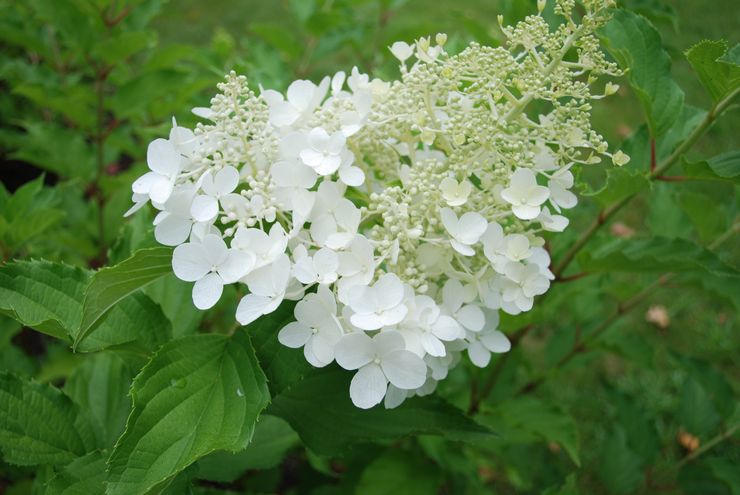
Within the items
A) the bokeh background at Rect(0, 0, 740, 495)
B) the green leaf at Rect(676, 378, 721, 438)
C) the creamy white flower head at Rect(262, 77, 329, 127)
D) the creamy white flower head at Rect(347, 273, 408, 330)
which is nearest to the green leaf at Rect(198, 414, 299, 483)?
the bokeh background at Rect(0, 0, 740, 495)

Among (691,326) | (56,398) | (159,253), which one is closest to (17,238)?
(56,398)

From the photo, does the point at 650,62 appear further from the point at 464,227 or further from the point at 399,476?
the point at 399,476

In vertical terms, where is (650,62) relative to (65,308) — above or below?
above

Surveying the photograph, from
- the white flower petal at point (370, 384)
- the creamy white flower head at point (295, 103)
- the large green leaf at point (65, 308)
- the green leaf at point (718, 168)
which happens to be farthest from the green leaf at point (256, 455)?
the green leaf at point (718, 168)

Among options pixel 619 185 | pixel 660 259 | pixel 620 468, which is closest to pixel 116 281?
pixel 619 185

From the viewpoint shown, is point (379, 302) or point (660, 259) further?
point (660, 259)

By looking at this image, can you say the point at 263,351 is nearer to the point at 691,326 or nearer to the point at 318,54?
the point at 318,54

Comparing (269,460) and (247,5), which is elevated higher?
(269,460)
